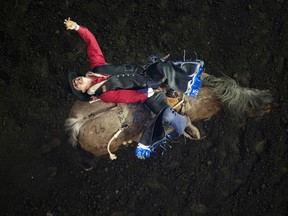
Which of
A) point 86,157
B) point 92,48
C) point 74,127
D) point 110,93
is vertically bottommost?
point 86,157

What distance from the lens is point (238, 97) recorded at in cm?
285

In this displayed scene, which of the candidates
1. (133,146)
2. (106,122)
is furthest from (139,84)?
(133,146)

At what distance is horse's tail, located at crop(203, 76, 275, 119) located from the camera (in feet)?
9.30

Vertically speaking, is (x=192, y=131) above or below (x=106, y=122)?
below

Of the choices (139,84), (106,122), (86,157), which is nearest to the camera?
(139,84)

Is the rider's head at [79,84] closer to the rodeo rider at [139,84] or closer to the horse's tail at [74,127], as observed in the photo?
the rodeo rider at [139,84]

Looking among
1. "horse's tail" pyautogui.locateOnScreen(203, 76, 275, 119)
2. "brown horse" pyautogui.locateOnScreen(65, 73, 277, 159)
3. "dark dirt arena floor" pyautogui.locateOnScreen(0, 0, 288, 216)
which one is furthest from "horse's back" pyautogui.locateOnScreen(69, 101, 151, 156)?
"dark dirt arena floor" pyautogui.locateOnScreen(0, 0, 288, 216)

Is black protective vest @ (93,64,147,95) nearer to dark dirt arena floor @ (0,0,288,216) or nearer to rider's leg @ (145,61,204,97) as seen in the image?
rider's leg @ (145,61,204,97)

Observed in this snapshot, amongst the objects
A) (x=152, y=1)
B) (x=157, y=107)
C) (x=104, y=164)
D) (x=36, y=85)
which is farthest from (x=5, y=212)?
(x=152, y=1)

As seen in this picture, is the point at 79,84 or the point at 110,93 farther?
the point at 110,93

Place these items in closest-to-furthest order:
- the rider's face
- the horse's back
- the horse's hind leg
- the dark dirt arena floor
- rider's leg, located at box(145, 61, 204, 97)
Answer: the rider's face < rider's leg, located at box(145, 61, 204, 97) < the horse's back < the horse's hind leg < the dark dirt arena floor

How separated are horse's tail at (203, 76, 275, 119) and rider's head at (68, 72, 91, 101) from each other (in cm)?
107

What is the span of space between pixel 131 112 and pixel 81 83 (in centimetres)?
53

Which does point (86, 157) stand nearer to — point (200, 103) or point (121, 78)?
point (121, 78)
